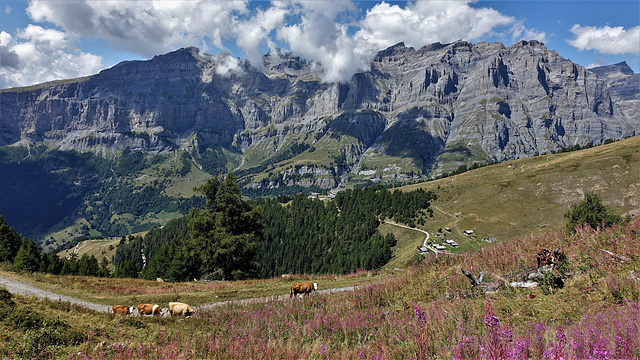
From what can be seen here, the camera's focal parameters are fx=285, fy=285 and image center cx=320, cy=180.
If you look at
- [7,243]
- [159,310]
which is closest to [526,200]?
[159,310]

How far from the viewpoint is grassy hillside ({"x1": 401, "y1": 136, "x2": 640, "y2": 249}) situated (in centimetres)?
8681

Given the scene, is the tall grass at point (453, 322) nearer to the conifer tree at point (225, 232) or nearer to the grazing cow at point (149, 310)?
the grazing cow at point (149, 310)

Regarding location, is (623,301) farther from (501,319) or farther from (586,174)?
(586,174)

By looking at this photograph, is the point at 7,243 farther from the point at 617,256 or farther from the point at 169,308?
the point at 617,256

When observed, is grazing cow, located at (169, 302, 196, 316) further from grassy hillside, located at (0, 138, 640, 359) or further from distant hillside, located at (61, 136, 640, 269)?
distant hillside, located at (61, 136, 640, 269)

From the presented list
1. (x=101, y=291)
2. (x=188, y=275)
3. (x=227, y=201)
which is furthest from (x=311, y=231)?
(x=101, y=291)

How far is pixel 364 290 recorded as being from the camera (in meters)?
15.2

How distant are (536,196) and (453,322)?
116m

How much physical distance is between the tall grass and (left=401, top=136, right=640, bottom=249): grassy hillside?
78.2 m

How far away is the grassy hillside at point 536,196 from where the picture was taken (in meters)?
86.8

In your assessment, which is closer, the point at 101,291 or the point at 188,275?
the point at 101,291

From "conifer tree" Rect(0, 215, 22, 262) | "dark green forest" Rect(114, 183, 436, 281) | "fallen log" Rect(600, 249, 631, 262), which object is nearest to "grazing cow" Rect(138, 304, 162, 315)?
"fallen log" Rect(600, 249, 631, 262)

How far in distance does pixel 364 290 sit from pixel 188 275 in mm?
58673

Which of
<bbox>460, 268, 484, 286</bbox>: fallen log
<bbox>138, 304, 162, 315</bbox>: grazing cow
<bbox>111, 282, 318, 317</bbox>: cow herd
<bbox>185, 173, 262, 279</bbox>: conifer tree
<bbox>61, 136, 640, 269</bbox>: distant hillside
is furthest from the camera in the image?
<bbox>61, 136, 640, 269</bbox>: distant hillside
